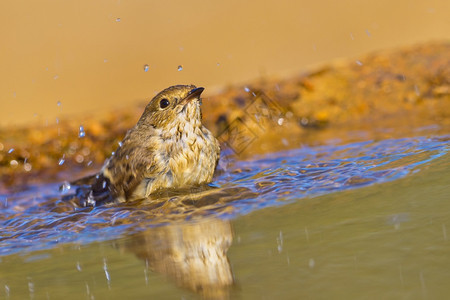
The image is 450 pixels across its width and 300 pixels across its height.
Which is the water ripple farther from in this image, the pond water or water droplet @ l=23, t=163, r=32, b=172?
water droplet @ l=23, t=163, r=32, b=172

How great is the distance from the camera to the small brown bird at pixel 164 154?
5.55 meters

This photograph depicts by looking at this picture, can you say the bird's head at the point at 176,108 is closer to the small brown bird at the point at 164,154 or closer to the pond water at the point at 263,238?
the small brown bird at the point at 164,154

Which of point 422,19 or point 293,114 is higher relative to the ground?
point 422,19

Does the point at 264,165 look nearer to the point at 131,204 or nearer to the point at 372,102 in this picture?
the point at 131,204

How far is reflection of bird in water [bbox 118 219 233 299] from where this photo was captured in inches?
120

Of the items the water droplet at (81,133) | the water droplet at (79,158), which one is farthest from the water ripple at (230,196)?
the water droplet at (81,133)

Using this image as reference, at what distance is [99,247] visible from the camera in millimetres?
4082

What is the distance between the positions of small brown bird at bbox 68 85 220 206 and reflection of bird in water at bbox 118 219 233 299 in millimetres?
1207

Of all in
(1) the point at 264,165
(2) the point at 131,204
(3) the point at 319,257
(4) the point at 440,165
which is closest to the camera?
(3) the point at 319,257

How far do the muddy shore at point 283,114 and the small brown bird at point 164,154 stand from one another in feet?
6.36

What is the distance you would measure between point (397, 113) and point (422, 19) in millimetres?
9451

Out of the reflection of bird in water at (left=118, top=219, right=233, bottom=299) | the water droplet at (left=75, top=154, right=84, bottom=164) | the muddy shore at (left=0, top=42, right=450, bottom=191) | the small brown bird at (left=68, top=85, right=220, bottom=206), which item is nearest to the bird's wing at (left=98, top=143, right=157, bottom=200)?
the small brown bird at (left=68, top=85, right=220, bottom=206)

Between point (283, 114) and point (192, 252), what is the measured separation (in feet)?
16.9

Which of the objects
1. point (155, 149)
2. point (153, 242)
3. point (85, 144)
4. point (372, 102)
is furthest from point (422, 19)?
point (153, 242)
